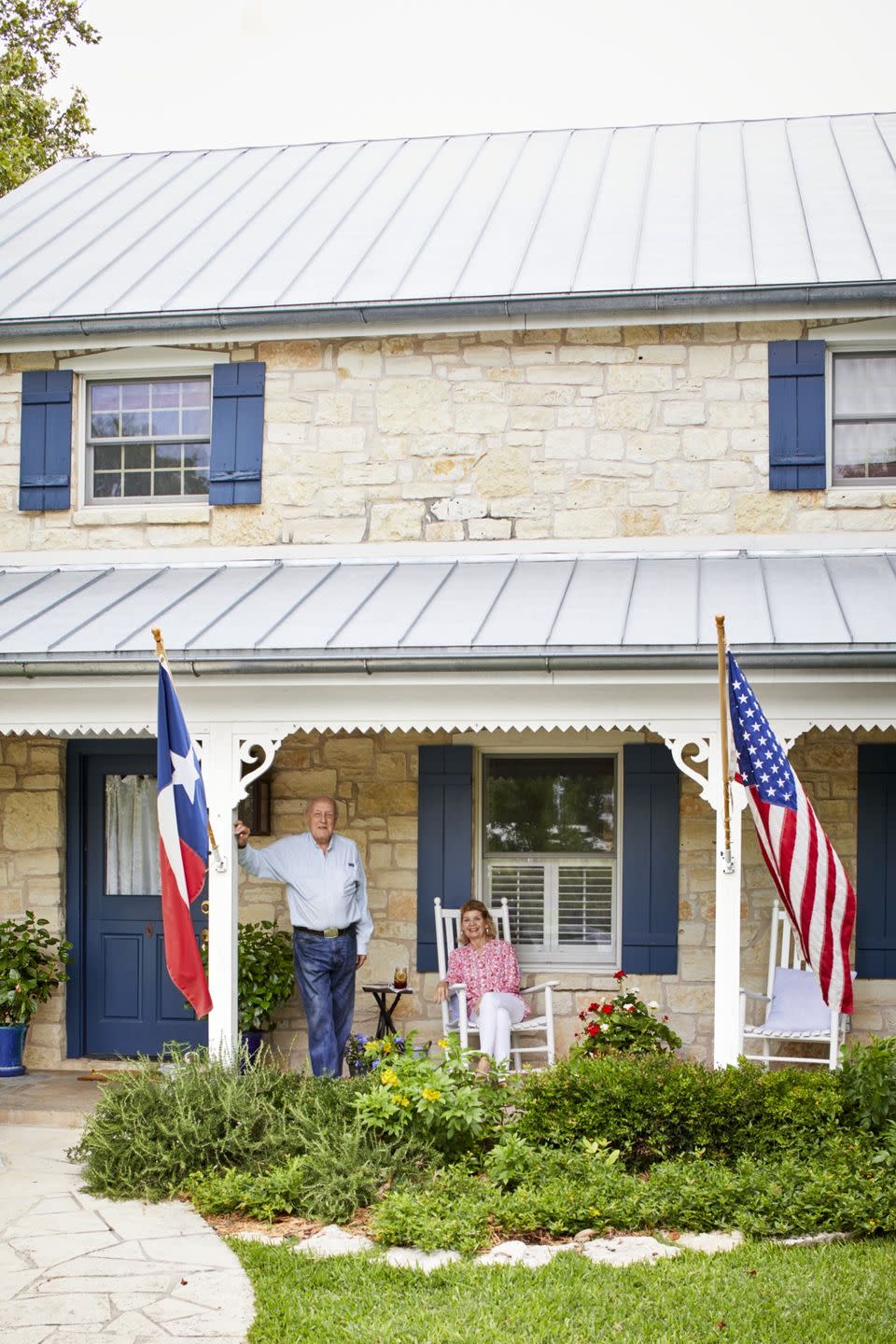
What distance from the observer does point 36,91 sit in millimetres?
17500

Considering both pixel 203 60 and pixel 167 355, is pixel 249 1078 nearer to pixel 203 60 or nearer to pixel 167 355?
A: pixel 167 355

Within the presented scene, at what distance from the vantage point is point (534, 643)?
6758mm

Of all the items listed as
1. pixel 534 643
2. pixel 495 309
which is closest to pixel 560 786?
pixel 534 643

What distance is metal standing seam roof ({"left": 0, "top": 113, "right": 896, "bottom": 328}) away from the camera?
8.65 metres

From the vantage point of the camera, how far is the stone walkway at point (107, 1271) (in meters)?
4.60

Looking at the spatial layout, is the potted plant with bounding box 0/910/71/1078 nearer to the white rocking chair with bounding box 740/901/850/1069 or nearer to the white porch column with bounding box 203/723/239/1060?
the white porch column with bounding box 203/723/239/1060

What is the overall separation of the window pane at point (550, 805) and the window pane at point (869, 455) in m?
2.20

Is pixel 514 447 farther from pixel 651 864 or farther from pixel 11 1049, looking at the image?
pixel 11 1049

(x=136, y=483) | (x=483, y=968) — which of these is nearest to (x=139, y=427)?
(x=136, y=483)

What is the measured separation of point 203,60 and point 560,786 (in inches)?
1200

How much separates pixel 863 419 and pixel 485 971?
387cm

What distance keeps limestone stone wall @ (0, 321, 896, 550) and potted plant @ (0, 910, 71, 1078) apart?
237 centimetres

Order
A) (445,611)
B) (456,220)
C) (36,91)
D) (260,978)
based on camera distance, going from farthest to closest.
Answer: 1. (36,91)
2. (456,220)
3. (260,978)
4. (445,611)

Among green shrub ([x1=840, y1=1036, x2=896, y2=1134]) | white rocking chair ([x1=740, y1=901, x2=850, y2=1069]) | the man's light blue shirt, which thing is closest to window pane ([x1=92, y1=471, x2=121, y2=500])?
the man's light blue shirt
